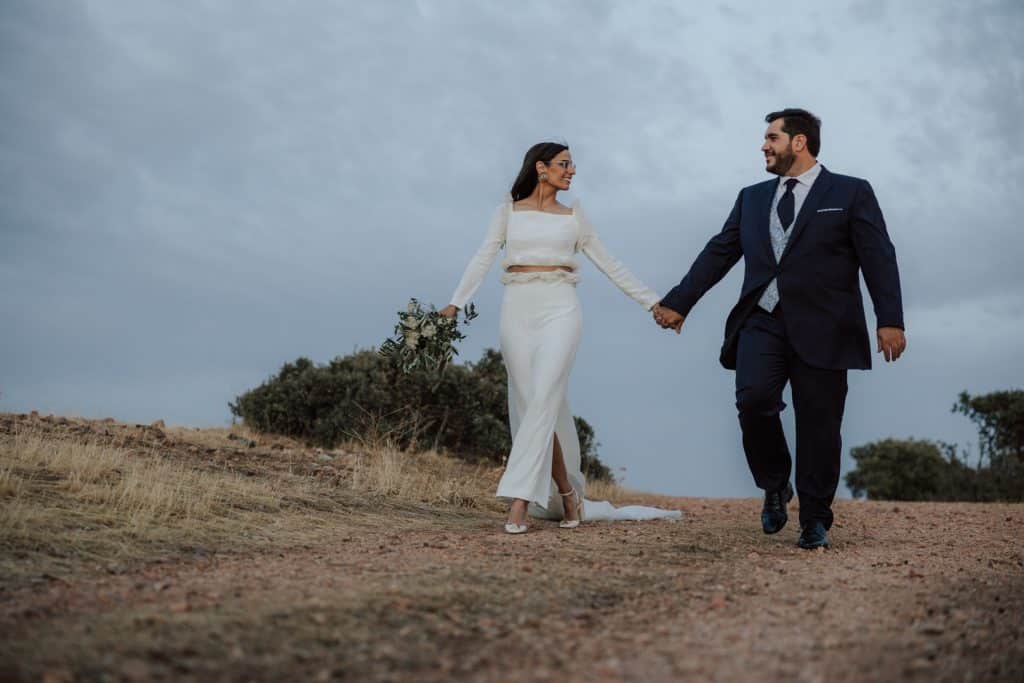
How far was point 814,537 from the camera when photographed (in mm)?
6945

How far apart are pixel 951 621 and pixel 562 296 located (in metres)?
3.91

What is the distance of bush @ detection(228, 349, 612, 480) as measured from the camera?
14.2 m

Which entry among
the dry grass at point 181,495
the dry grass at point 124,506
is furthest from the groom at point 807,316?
the dry grass at point 124,506

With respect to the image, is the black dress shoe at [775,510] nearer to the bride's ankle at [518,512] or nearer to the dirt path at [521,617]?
the dirt path at [521,617]

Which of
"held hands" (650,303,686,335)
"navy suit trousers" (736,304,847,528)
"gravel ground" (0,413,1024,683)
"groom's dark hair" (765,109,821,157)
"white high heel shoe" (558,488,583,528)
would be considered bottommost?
"gravel ground" (0,413,1024,683)

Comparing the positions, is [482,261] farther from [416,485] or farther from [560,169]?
[416,485]

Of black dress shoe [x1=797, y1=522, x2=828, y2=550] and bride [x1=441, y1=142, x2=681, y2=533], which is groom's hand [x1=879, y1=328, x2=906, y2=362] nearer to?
black dress shoe [x1=797, y1=522, x2=828, y2=550]

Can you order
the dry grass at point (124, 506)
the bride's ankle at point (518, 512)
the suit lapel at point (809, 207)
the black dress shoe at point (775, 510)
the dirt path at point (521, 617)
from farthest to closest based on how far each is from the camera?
the bride's ankle at point (518, 512) < the black dress shoe at point (775, 510) < the suit lapel at point (809, 207) < the dry grass at point (124, 506) < the dirt path at point (521, 617)

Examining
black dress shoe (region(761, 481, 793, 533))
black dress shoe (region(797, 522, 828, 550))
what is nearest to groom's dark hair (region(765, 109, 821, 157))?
black dress shoe (region(761, 481, 793, 533))

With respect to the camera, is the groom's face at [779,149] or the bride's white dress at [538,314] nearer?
the groom's face at [779,149]

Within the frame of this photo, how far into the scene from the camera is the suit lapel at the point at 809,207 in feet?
22.4

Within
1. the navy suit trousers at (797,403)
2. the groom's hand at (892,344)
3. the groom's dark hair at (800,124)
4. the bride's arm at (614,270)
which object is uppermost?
the groom's dark hair at (800,124)

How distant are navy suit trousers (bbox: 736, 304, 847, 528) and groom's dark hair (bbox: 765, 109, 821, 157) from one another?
4.28 feet

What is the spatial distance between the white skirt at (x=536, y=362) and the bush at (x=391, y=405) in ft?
20.2
